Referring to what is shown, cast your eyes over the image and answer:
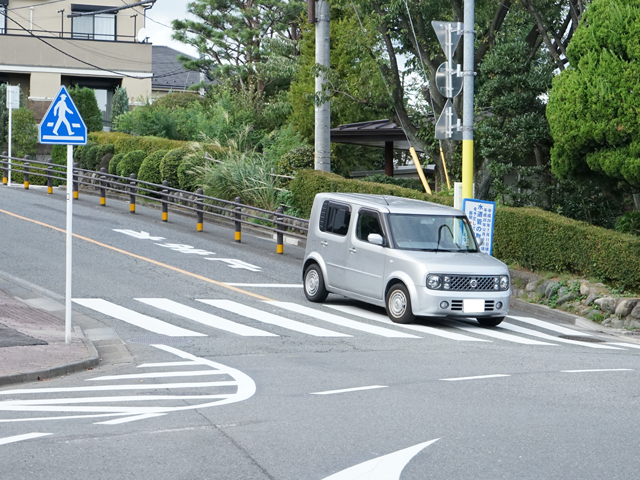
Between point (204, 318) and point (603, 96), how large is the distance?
7705mm

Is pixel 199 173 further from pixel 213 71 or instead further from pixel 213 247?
pixel 213 71

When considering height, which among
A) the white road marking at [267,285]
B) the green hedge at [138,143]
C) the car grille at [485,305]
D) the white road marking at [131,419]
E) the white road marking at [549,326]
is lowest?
the white road marking at [549,326]

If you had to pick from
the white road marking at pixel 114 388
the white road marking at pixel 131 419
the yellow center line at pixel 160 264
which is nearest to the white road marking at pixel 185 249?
the yellow center line at pixel 160 264

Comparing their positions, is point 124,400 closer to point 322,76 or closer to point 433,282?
point 433,282

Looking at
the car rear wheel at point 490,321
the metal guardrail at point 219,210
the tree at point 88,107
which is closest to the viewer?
the car rear wheel at point 490,321

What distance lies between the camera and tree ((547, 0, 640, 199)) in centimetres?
1472

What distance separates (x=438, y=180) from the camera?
27.8 metres

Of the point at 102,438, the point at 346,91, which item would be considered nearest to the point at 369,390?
the point at 102,438

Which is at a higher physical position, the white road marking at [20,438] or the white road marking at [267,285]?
the white road marking at [20,438]

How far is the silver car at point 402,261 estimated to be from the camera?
543 inches

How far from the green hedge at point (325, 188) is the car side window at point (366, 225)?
15.8 feet

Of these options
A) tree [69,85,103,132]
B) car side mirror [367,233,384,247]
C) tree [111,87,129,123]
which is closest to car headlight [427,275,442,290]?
car side mirror [367,233,384,247]

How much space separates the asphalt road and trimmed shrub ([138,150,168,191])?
1273 cm

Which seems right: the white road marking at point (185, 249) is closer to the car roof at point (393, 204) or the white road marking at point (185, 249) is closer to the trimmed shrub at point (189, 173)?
the car roof at point (393, 204)
